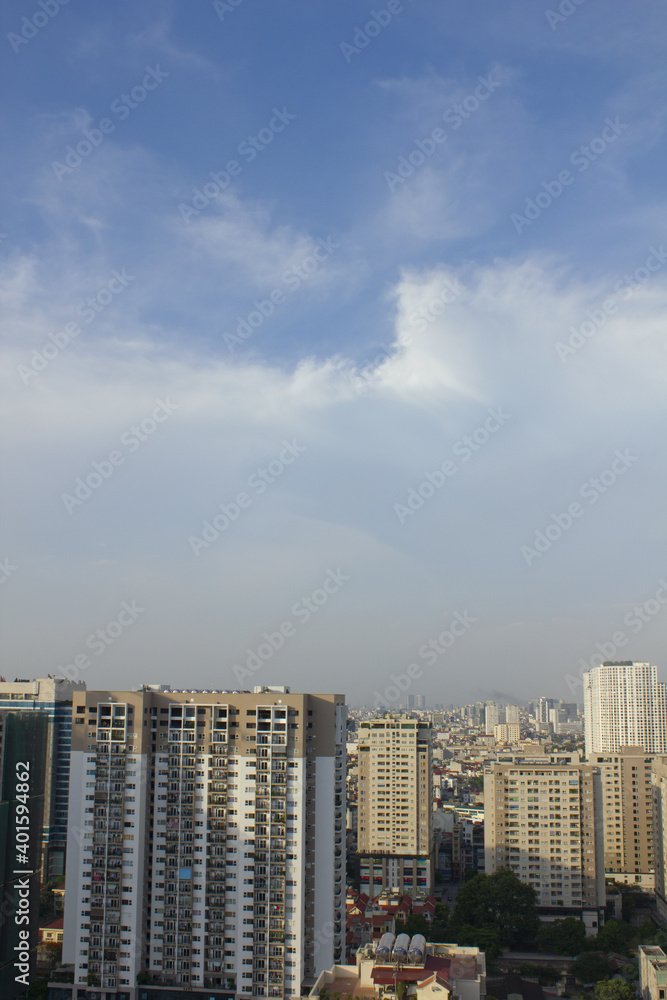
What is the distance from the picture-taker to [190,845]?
18.0 metres

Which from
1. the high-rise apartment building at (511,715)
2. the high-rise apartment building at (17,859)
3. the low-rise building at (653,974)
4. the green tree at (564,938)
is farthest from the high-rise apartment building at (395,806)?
the high-rise apartment building at (511,715)

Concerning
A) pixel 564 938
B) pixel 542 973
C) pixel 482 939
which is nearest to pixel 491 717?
pixel 564 938

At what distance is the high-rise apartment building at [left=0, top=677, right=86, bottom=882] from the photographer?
3025cm

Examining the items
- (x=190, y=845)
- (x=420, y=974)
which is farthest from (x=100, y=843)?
Answer: (x=420, y=974)

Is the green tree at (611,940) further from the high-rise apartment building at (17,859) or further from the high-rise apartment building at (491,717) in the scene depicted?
the high-rise apartment building at (491,717)

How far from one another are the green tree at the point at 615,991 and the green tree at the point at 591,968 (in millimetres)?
3386

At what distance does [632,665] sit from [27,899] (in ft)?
198

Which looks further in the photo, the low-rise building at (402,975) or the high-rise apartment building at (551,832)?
the high-rise apartment building at (551,832)

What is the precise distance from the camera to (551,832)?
29328mm

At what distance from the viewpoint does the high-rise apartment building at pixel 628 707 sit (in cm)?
6831

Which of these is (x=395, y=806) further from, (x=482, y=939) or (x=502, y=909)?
(x=482, y=939)

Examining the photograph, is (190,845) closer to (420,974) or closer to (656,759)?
(420,974)

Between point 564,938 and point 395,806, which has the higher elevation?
point 395,806

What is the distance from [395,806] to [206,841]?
16.5 metres
